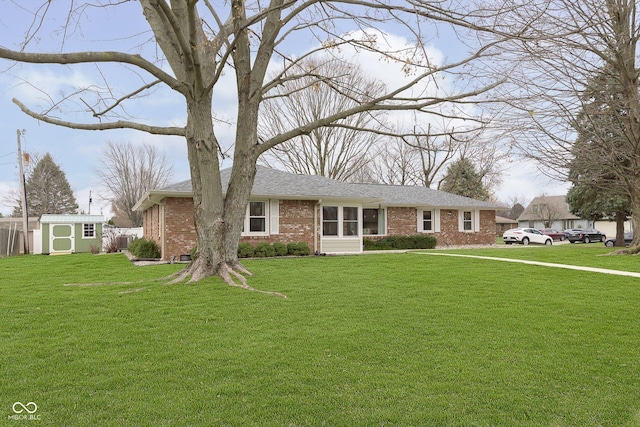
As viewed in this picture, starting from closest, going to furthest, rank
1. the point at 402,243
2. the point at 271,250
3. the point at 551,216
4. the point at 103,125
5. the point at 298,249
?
the point at 103,125
the point at 271,250
the point at 298,249
the point at 402,243
the point at 551,216

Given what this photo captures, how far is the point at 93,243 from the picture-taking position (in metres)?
23.8

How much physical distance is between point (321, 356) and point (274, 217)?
1280 cm

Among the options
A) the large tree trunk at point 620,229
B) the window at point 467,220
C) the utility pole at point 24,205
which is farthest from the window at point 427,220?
the utility pole at point 24,205

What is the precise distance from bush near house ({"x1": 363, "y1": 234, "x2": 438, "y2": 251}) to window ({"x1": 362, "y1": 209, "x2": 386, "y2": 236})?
72 cm

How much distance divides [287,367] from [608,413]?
271 cm

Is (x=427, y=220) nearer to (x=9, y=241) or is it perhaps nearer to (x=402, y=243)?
(x=402, y=243)

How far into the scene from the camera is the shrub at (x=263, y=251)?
15921mm

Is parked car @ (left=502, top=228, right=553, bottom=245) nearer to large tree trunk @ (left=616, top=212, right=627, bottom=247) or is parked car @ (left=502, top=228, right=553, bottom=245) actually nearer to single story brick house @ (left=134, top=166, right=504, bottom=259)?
large tree trunk @ (left=616, top=212, right=627, bottom=247)

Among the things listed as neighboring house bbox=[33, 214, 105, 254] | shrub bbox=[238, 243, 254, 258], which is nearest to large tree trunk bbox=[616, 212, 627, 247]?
shrub bbox=[238, 243, 254, 258]

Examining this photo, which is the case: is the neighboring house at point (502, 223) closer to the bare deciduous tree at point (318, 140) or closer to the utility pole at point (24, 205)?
the bare deciduous tree at point (318, 140)

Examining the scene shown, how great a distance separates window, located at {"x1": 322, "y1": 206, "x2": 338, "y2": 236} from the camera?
1862 cm

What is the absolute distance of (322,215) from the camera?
60.7 feet

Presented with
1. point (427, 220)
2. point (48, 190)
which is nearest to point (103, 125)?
point (427, 220)

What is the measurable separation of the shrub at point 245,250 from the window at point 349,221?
16.2ft
